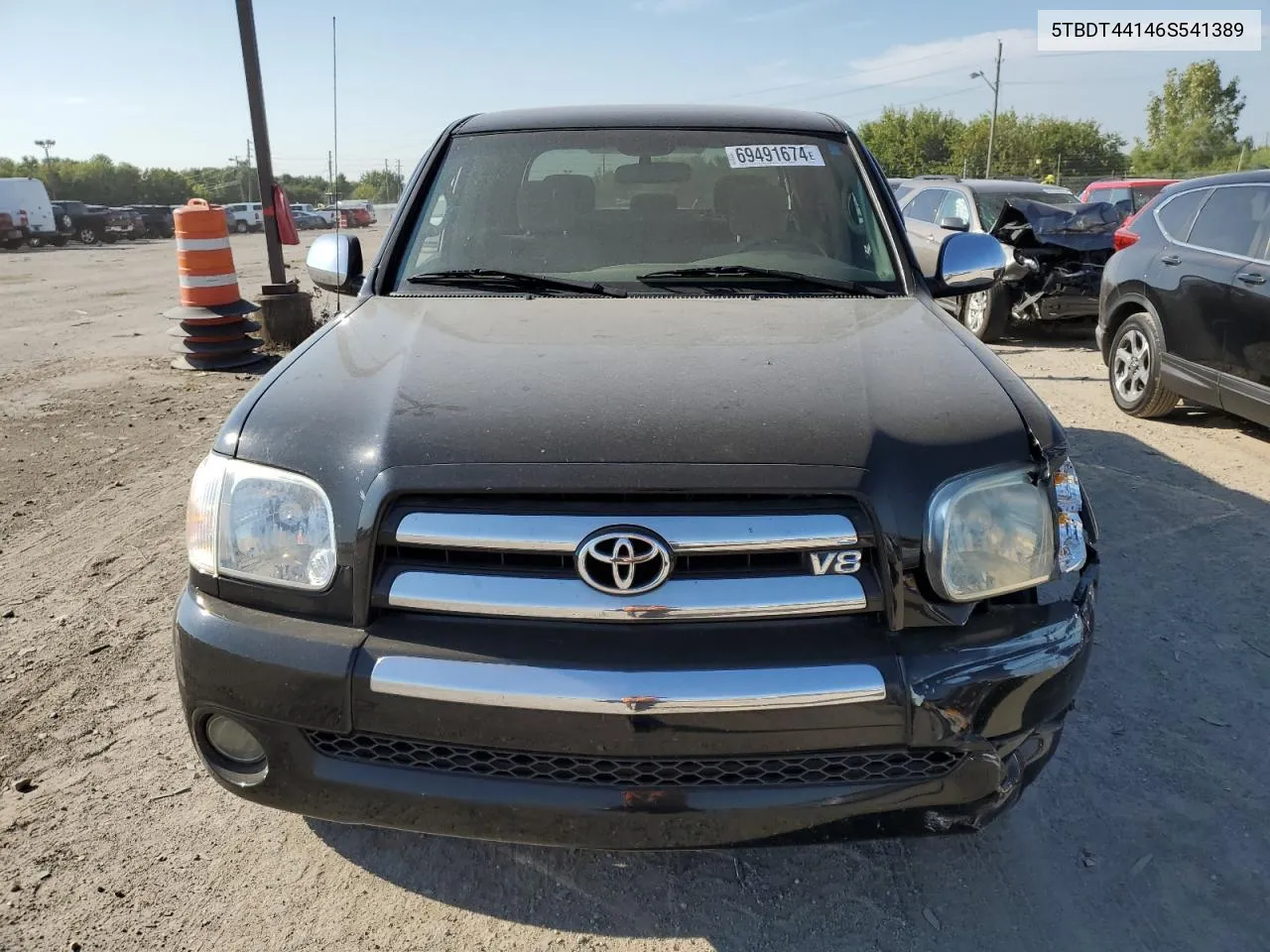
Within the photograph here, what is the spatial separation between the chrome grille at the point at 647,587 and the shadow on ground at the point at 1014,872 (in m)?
0.63

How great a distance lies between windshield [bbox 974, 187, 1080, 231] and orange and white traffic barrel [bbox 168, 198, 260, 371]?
299 inches

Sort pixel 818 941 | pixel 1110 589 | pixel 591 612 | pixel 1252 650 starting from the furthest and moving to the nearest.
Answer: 1. pixel 1110 589
2. pixel 1252 650
3. pixel 818 941
4. pixel 591 612

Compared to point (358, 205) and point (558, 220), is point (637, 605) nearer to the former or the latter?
point (558, 220)

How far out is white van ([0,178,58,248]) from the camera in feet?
96.8

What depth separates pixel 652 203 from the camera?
3.16m

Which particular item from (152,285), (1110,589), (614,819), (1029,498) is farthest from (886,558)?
(152,285)

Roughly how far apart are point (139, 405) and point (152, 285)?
1179 centimetres

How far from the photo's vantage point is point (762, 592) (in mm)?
1805

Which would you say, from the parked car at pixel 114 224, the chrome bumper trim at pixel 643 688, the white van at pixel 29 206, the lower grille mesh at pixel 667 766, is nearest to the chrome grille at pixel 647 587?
the chrome bumper trim at pixel 643 688

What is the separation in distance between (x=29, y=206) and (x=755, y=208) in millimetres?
34526

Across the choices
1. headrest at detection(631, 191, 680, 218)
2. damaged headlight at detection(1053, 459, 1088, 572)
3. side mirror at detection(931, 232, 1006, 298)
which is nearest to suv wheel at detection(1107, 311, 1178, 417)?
side mirror at detection(931, 232, 1006, 298)

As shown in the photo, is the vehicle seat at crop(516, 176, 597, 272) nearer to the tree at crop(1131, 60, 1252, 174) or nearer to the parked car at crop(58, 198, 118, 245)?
the parked car at crop(58, 198, 118, 245)

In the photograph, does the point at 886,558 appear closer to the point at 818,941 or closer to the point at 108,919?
the point at 818,941

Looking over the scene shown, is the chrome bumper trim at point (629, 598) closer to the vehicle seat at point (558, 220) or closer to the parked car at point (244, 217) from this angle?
the vehicle seat at point (558, 220)
